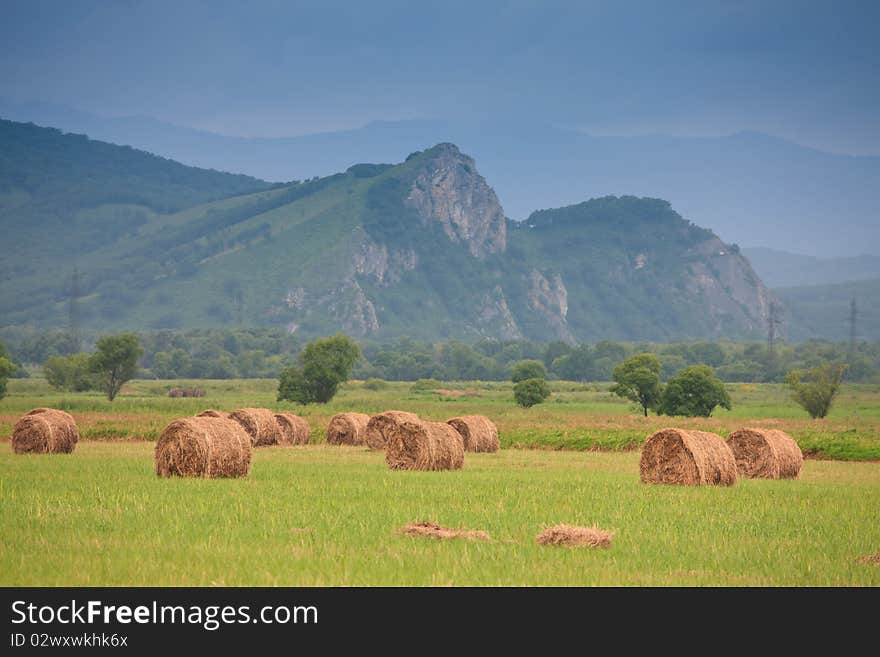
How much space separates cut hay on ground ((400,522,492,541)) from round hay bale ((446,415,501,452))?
27352mm

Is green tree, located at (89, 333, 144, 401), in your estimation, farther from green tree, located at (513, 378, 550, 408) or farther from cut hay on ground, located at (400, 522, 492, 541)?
cut hay on ground, located at (400, 522, 492, 541)

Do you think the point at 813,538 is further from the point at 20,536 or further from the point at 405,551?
the point at 20,536

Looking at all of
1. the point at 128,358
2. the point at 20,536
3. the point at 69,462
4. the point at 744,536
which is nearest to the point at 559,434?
the point at 69,462

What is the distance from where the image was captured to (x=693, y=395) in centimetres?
8344

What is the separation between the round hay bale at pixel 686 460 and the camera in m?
29.2

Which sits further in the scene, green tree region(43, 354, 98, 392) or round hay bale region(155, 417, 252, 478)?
green tree region(43, 354, 98, 392)

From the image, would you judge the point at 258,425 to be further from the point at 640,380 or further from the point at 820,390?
the point at 820,390

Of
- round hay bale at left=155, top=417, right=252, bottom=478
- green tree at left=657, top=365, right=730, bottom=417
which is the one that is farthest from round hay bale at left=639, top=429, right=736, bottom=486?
green tree at left=657, top=365, right=730, bottom=417

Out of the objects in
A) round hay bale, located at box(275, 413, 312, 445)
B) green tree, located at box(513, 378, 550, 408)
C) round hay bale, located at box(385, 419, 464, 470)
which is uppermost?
round hay bale, located at box(385, 419, 464, 470)

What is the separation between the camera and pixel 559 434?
53594 millimetres

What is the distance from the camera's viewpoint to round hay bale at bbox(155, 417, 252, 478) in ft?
92.4

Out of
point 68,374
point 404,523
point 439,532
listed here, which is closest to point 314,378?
point 68,374
